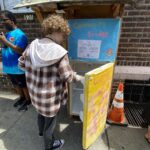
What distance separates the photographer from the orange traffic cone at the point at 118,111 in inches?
111

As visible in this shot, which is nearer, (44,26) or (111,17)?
(44,26)

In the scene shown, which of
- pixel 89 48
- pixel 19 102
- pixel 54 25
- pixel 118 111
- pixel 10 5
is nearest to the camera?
pixel 54 25

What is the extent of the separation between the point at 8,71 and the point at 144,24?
265 cm

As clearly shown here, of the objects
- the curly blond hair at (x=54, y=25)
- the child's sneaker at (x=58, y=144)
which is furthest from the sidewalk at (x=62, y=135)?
the curly blond hair at (x=54, y=25)

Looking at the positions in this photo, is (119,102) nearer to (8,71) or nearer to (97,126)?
(97,126)

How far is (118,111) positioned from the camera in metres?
2.87

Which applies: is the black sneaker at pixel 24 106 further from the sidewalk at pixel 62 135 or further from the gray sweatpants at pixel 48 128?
the gray sweatpants at pixel 48 128

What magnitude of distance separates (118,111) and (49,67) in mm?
1667

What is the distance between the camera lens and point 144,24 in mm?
2996

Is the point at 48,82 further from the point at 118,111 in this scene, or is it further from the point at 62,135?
the point at 118,111

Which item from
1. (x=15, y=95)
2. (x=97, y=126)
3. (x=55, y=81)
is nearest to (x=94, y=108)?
(x=97, y=126)

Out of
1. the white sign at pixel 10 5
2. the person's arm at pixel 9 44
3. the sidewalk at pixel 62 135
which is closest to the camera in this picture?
the sidewalk at pixel 62 135

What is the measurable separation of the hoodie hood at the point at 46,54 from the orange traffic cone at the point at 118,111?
150 centimetres

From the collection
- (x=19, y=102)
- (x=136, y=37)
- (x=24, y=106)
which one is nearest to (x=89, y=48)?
→ (x=136, y=37)
